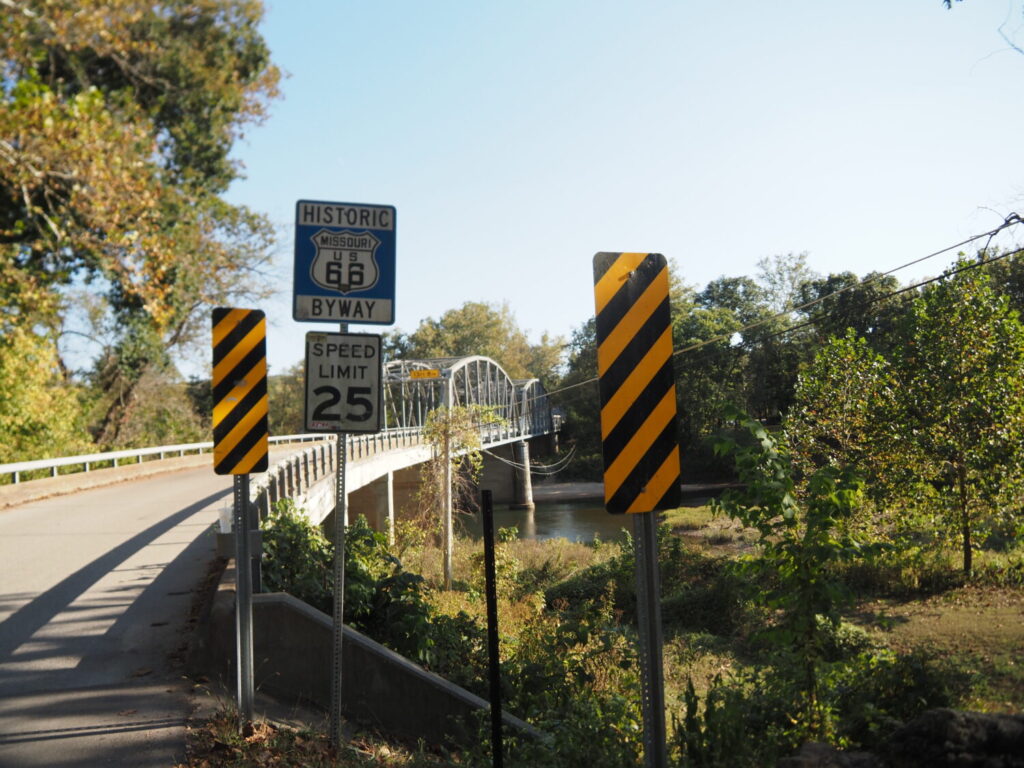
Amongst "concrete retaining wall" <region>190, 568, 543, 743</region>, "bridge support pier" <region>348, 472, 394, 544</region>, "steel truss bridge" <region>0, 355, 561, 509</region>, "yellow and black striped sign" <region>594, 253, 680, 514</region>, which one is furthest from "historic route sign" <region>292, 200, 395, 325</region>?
"bridge support pier" <region>348, 472, 394, 544</region>

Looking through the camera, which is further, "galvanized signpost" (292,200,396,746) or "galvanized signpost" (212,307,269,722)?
"galvanized signpost" (212,307,269,722)

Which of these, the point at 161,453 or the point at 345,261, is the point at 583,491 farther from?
the point at 345,261

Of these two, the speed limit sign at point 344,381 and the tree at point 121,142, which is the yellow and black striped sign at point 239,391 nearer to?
the speed limit sign at point 344,381

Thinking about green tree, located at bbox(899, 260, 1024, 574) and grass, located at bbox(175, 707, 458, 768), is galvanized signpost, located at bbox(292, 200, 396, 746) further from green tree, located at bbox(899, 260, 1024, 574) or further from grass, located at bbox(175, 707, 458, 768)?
green tree, located at bbox(899, 260, 1024, 574)

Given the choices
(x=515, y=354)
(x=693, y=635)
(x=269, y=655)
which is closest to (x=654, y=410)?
(x=269, y=655)

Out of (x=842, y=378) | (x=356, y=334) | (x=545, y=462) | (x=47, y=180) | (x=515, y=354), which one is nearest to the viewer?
(x=356, y=334)

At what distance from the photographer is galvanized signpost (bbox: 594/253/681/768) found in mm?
3383

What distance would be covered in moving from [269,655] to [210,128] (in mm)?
19987

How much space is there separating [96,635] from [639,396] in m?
5.96

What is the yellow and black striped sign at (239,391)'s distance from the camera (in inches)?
212

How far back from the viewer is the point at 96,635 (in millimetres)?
7473

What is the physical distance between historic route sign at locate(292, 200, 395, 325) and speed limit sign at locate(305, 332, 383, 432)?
141 mm

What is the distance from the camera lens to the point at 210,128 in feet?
76.7

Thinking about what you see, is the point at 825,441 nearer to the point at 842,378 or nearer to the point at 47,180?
the point at 842,378
